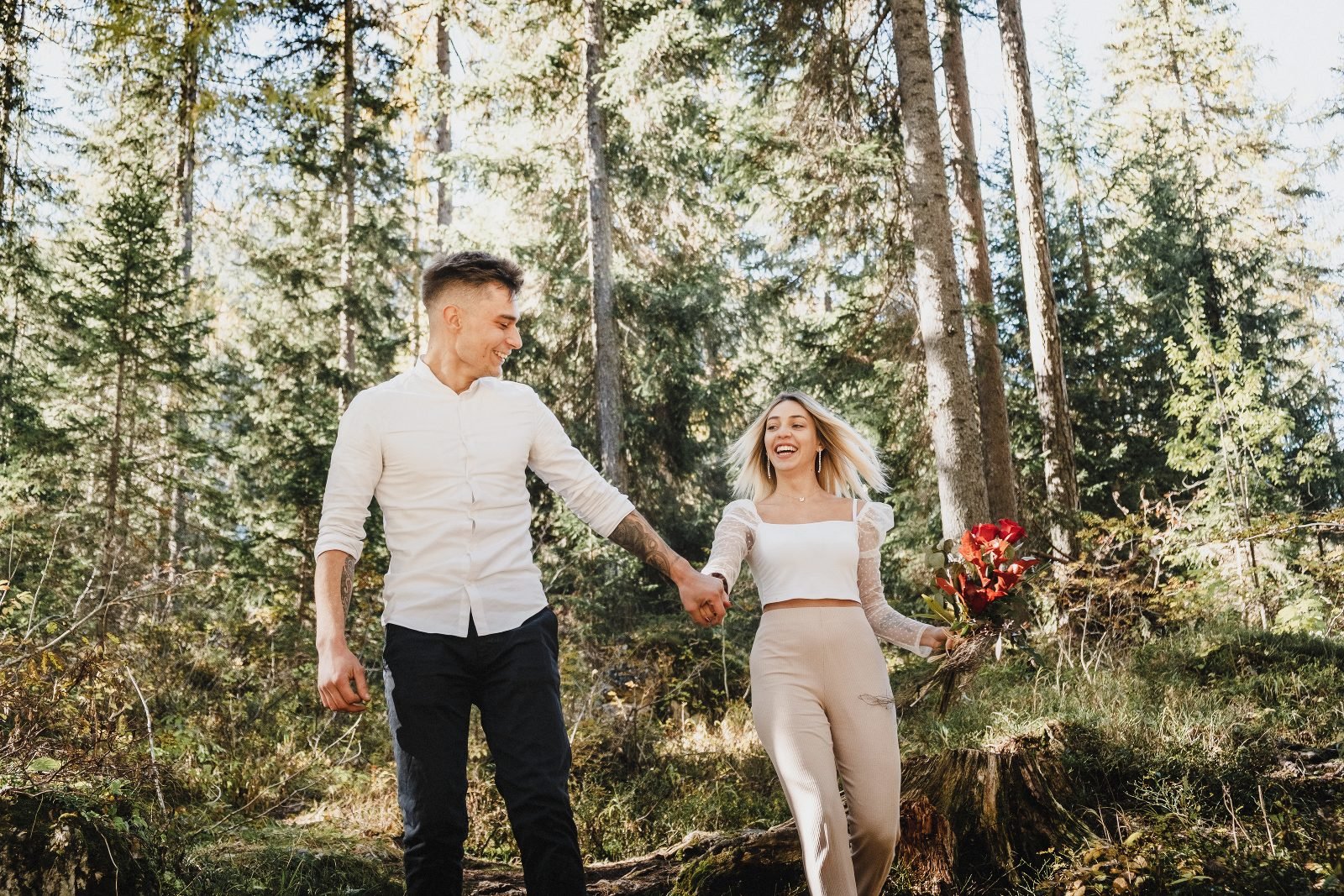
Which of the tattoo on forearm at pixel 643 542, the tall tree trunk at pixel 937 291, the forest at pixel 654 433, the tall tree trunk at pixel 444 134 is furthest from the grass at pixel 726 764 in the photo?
the tall tree trunk at pixel 444 134

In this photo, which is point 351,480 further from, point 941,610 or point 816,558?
point 941,610

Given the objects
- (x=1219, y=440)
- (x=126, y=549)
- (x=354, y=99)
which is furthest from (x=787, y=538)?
(x=1219, y=440)

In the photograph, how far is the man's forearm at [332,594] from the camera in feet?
9.64

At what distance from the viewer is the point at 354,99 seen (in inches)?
Result: 513

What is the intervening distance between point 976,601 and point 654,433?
1302 cm

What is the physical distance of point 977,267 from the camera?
11492mm

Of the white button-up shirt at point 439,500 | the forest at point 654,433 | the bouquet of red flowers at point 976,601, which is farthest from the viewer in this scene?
the forest at point 654,433

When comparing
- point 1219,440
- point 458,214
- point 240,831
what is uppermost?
point 458,214

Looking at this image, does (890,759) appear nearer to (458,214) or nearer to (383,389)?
(383,389)

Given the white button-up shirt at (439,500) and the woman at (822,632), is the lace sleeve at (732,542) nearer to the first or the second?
the woman at (822,632)

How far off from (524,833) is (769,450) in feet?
5.87

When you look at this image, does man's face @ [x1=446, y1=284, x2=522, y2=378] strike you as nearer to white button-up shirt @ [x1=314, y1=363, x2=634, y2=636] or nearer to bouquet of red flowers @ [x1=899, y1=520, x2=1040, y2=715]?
white button-up shirt @ [x1=314, y1=363, x2=634, y2=636]

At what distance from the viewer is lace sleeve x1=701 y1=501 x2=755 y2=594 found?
12.1 ft

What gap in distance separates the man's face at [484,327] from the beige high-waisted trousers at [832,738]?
144cm
